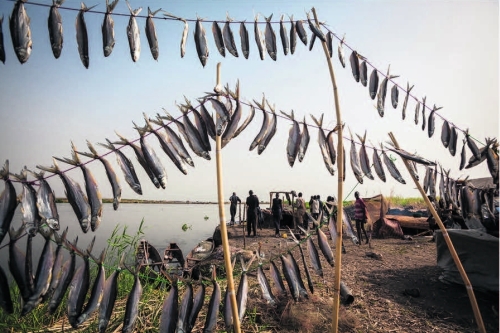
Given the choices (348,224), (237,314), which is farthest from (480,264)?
(237,314)

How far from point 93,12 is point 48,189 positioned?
970mm

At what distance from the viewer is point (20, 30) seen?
53.4 inches

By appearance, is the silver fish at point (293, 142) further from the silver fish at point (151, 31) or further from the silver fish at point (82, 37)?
the silver fish at point (82, 37)

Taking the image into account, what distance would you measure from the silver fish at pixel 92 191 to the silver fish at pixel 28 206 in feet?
0.57

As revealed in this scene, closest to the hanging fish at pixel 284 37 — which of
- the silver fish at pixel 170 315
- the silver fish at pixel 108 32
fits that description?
the silver fish at pixel 108 32

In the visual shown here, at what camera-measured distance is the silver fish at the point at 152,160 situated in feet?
4.83

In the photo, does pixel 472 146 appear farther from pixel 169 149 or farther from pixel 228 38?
pixel 169 149

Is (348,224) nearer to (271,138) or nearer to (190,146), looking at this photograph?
(271,138)

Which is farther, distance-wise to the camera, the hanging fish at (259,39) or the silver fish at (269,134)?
the hanging fish at (259,39)

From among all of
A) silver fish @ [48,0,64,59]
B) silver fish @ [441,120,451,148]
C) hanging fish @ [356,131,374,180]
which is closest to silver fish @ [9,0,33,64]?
silver fish @ [48,0,64,59]

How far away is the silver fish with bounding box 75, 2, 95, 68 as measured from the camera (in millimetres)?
1545

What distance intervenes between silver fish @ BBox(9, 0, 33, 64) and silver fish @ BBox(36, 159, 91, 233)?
566 millimetres

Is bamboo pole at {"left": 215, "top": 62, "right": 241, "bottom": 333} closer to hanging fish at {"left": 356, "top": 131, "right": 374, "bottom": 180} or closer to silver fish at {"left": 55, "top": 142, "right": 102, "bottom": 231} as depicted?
silver fish at {"left": 55, "top": 142, "right": 102, "bottom": 231}

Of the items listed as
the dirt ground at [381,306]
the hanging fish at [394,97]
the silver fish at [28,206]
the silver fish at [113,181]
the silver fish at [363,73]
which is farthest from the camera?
the dirt ground at [381,306]
